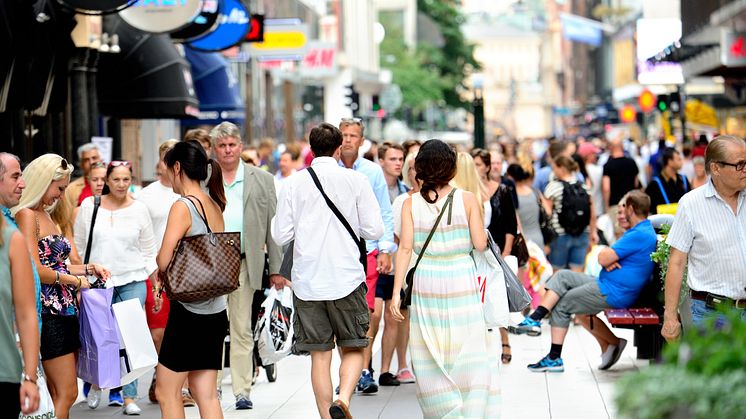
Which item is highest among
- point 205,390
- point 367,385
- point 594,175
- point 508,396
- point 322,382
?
point 594,175

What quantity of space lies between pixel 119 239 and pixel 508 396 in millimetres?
3132

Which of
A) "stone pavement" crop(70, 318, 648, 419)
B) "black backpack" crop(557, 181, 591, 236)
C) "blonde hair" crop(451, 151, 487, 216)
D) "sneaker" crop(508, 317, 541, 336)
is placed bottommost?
"stone pavement" crop(70, 318, 648, 419)

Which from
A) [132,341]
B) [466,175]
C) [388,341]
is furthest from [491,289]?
[388,341]

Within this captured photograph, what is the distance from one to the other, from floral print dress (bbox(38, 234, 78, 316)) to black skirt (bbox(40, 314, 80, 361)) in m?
0.04

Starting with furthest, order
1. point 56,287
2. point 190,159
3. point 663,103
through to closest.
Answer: point 663,103
point 56,287
point 190,159

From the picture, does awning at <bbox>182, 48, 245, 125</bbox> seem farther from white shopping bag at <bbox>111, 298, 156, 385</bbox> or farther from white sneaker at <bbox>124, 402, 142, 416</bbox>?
white shopping bag at <bbox>111, 298, 156, 385</bbox>

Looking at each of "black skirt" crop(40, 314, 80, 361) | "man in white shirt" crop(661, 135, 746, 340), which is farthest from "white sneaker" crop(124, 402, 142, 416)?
"man in white shirt" crop(661, 135, 746, 340)

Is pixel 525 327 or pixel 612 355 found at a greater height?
pixel 525 327

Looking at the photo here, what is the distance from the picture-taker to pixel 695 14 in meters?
36.9

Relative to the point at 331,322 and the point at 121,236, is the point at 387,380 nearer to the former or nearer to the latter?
the point at 121,236

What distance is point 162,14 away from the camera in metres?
17.7

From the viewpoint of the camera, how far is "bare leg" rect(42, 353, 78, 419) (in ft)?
26.1

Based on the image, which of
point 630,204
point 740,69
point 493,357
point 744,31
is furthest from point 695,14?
point 493,357

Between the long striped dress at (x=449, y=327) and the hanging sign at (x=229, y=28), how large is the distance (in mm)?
13729
